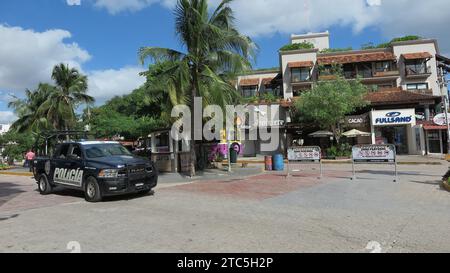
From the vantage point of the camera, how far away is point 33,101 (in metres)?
44.6

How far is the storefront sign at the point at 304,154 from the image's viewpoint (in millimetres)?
16312

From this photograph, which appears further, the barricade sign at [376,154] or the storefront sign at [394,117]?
the storefront sign at [394,117]

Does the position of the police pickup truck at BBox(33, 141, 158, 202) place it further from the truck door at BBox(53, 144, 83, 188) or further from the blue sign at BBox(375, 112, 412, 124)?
the blue sign at BBox(375, 112, 412, 124)

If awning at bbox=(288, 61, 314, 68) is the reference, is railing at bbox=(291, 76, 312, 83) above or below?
below

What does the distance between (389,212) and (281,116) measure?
35602 mm

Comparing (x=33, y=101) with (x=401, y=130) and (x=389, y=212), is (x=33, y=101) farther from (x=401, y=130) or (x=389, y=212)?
(x=389, y=212)

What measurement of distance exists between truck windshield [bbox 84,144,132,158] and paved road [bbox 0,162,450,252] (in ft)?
4.82

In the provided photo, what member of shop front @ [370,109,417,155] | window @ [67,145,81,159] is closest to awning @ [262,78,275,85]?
shop front @ [370,109,417,155]

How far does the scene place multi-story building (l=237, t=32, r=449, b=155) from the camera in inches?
1411

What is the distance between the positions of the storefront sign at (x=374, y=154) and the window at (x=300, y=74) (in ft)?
112

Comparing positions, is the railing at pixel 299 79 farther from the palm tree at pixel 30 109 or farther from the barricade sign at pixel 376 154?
the barricade sign at pixel 376 154

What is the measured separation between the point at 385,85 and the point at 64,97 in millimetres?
38034

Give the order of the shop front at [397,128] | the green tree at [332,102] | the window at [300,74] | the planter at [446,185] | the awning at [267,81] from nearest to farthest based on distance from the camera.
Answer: the planter at [446,185], the green tree at [332,102], the shop front at [397,128], the window at [300,74], the awning at [267,81]

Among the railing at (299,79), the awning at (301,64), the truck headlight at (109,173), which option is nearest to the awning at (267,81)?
the railing at (299,79)
